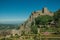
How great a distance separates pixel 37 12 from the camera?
71.4 meters

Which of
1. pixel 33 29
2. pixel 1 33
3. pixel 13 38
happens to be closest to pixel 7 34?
pixel 1 33

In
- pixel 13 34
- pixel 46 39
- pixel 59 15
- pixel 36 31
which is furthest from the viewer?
pixel 59 15

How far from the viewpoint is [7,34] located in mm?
36625

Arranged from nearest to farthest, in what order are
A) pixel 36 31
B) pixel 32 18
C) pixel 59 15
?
pixel 36 31 < pixel 59 15 < pixel 32 18

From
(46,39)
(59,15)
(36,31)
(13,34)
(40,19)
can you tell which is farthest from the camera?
(40,19)

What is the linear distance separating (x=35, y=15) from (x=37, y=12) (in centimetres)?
108

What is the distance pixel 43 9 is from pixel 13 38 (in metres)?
41.4

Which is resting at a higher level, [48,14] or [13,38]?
[48,14]

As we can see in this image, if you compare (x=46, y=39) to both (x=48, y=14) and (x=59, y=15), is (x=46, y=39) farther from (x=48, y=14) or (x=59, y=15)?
(x=48, y=14)

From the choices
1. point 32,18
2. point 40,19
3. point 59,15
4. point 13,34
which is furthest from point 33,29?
point 32,18

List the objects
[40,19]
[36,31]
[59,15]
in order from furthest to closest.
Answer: [40,19] < [59,15] < [36,31]

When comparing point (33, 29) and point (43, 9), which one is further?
point (43, 9)

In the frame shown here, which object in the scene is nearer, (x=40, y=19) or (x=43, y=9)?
(x=40, y=19)

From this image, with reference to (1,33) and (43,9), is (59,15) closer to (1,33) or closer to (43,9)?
(43,9)
